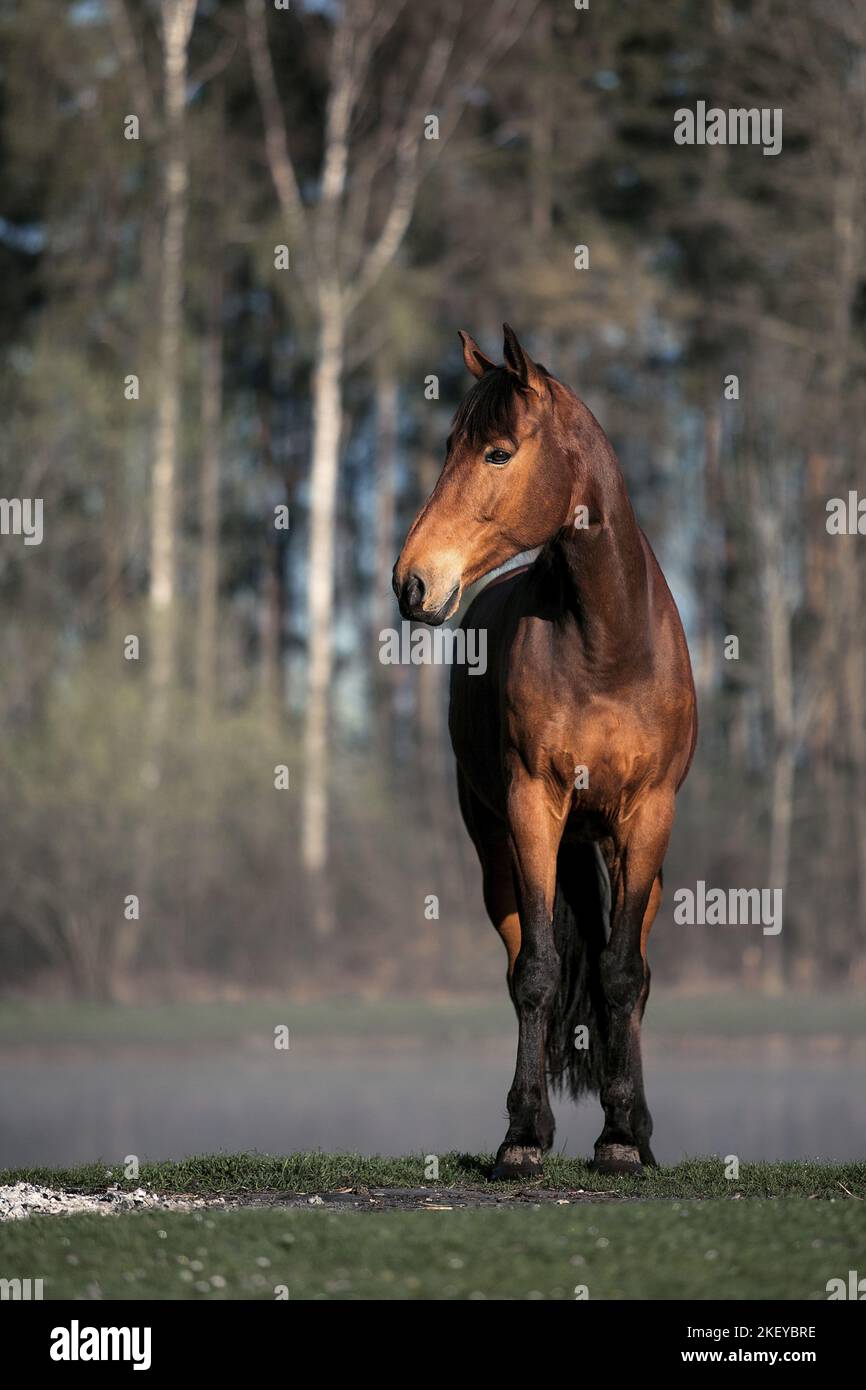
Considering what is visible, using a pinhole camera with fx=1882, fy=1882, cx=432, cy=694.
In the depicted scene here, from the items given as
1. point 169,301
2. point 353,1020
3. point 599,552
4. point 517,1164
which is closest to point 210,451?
point 169,301

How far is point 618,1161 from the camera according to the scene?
25.7ft

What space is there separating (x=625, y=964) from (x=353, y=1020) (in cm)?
1595

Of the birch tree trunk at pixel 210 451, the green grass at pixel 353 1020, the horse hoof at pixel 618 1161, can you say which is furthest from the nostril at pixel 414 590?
the birch tree trunk at pixel 210 451

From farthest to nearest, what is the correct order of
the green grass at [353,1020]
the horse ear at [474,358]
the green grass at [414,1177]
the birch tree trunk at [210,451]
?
1. the birch tree trunk at [210,451]
2. the green grass at [353,1020]
3. the horse ear at [474,358]
4. the green grass at [414,1177]

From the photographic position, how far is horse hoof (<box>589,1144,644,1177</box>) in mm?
7812

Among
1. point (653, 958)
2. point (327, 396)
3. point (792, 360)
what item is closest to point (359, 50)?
point (327, 396)

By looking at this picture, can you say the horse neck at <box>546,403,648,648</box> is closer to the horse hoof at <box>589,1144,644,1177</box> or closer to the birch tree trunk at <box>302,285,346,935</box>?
the horse hoof at <box>589,1144,644,1177</box>

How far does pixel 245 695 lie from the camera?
30.9m

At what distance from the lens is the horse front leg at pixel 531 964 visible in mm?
7570

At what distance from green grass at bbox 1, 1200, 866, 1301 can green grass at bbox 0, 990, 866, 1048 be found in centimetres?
1533

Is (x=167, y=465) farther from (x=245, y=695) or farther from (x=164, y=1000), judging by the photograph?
(x=164, y=1000)

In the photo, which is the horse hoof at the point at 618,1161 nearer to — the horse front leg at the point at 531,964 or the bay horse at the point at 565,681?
the bay horse at the point at 565,681

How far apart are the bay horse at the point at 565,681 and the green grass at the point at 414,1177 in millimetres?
226

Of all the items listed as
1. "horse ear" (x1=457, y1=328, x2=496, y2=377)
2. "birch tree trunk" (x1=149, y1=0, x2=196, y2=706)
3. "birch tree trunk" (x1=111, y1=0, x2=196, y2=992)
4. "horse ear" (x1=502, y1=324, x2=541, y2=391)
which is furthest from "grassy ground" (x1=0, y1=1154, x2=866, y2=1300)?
"birch tree trunk" (x1=149, y1=0, x2=196, y2=706)
